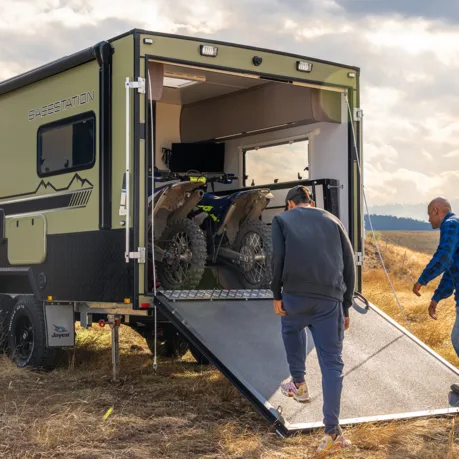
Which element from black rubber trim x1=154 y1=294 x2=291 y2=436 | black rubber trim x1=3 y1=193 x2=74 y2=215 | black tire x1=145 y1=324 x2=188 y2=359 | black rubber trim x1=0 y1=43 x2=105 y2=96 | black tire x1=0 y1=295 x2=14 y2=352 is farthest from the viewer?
black tire x1=145 y1=324 x2=188 y2=359

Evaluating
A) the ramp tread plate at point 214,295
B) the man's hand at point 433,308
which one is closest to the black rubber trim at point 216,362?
the ramp tread plate at point 214,295

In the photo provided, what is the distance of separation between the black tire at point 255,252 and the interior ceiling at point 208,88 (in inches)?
61.3

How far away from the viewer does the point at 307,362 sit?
6691 mm

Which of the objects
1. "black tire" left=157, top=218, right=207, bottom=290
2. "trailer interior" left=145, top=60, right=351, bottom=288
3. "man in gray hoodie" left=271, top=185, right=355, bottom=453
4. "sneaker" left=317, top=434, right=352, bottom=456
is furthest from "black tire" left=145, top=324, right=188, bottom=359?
"sneaker" left=317, top=434, right=352, bottom=456

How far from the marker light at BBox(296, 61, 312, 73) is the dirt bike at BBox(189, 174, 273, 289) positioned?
1.38 m

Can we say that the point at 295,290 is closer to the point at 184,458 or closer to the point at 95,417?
the point at 184,458

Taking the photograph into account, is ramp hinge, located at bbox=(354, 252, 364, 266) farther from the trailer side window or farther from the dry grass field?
the trailer side window

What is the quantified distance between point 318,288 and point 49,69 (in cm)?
434

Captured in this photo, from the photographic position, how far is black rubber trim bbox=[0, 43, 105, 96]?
7.81m

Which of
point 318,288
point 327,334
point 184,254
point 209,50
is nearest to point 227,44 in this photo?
point 209,50

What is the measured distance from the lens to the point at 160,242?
336 inches

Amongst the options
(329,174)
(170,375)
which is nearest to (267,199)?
(329,174)

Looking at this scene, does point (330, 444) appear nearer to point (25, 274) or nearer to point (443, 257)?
point (443, 257)

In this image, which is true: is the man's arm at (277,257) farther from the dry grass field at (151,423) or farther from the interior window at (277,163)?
the interior window at (277,163)
